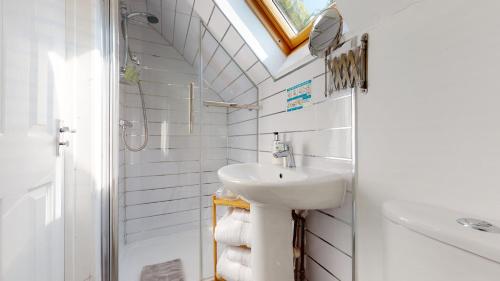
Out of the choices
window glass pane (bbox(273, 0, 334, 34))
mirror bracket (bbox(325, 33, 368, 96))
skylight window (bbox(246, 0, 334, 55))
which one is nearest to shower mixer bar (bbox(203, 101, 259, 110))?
skylight window (bbox(246, 0, 334, 55))

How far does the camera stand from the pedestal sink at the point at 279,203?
680mm

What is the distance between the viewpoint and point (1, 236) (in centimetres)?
48

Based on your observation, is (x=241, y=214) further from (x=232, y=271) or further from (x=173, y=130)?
(x=173, y=130)

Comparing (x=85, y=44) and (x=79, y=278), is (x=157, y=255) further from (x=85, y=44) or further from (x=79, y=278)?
(x=85, y=44)

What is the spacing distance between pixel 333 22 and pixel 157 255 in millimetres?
1898

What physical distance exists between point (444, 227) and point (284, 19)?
4.28ft

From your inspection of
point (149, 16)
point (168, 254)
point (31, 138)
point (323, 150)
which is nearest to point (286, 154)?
point (323, 150)

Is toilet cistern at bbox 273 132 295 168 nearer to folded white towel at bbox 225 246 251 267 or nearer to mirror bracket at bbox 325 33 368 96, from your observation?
mirror bracket at bbox 325 33 368 96

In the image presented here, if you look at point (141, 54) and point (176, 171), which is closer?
point (141, 54)

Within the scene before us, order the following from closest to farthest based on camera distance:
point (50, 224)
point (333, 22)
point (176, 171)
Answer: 1. point (50, 224)
2. point (333, 22)
3. point (176, 171)

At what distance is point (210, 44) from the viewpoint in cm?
160

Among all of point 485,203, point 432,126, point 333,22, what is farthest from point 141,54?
point 485,203

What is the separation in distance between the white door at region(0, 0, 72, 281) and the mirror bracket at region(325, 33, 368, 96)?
1.03 m

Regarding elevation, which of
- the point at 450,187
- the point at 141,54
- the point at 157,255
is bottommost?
the point at 157,255
